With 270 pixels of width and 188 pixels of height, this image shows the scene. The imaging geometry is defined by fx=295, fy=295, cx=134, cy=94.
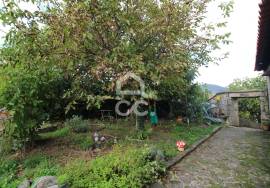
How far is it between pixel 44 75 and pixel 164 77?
353cm

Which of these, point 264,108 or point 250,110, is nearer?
point 264,108

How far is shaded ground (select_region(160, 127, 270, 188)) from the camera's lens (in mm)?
6281

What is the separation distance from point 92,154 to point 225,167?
11.3 ft

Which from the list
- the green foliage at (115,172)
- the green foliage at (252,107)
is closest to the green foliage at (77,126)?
the green foliage at (115,172)

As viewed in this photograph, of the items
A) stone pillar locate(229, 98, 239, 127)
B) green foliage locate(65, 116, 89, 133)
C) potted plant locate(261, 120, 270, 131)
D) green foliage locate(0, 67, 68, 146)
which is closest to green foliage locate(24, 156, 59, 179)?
green foliage locate(0, 67, 68, 146)

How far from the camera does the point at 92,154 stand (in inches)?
313

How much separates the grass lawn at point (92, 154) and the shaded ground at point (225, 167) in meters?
0.58

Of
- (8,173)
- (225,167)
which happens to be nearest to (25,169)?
(8,173)

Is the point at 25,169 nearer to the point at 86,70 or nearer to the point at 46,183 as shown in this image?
the point at 46,183

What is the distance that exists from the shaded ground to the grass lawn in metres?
0.58

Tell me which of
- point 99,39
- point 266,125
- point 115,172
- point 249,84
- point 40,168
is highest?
point 249,84

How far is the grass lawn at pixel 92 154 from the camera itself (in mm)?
6290

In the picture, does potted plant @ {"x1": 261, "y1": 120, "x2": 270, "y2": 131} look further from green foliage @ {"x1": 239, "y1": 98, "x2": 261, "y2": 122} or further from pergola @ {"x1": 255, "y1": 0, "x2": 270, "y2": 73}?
green foliage @ {"x1": 239, "y1": 98, "x2": 261, "y2": 122}

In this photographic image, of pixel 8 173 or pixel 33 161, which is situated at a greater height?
pixel 33 161
